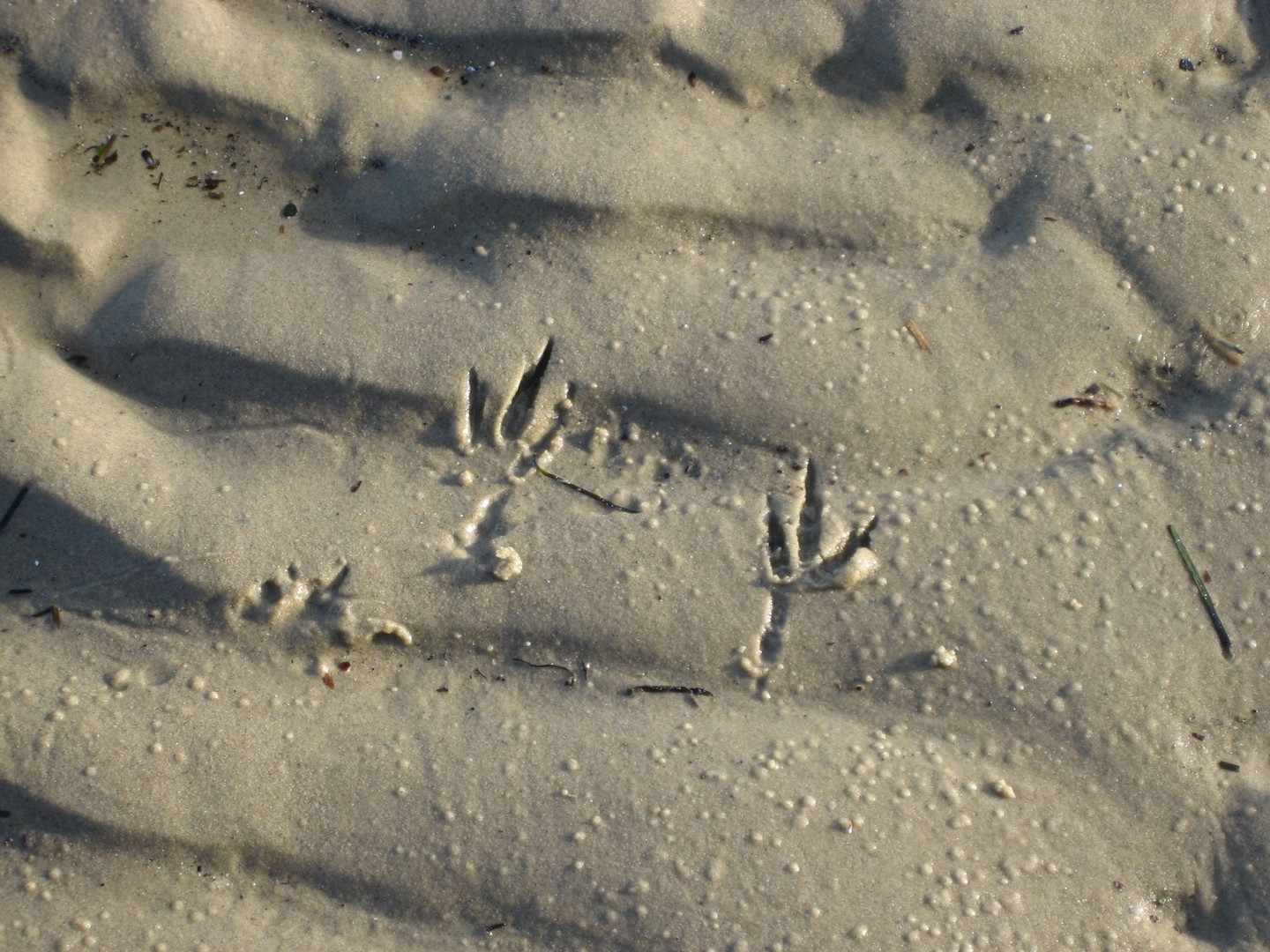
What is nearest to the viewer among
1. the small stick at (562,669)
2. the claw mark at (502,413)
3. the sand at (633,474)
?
the sand at (633,474)

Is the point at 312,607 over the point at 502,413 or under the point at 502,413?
under

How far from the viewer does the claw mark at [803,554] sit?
6.92 ft

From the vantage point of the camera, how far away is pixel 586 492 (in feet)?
7.25

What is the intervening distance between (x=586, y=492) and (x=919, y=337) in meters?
0.92

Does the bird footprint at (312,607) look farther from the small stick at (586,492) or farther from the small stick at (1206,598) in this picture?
the small stick at (1206,598)

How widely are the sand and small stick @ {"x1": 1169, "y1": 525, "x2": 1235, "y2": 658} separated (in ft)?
0.08

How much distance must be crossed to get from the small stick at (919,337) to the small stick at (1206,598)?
713 mm

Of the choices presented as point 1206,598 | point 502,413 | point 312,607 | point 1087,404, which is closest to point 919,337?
point 1087,404

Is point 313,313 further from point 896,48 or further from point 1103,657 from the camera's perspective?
point 1103,657

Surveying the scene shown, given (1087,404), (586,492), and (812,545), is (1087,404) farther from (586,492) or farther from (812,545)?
(586,492)

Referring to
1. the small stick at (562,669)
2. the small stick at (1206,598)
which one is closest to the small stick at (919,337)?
the small stick at (1206,598)

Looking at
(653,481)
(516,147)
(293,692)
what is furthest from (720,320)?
(293,692)

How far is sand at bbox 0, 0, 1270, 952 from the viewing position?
2.00 meters

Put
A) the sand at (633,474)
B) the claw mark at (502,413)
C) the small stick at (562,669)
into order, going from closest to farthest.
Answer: the sand at (633,474), the small stick at (562,669), the claw mark at (502,413)
